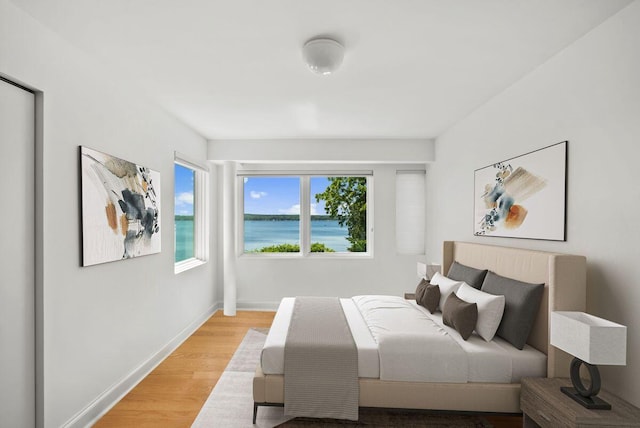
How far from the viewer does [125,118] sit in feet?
9.13

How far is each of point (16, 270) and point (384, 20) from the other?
2.46 metres

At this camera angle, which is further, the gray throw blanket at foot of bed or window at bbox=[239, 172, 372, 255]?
window at bbox=[239, 172, 372, 255]

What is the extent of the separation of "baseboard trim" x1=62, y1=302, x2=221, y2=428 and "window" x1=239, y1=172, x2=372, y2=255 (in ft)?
6.50

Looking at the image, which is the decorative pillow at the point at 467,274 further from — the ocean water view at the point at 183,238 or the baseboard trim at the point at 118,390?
the ocean water view at the point at 183,238

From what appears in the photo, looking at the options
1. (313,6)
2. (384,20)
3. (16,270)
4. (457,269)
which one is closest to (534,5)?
(384,20)

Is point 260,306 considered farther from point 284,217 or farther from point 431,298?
point 431,298

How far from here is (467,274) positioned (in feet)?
10.3

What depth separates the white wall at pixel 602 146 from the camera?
1.78m

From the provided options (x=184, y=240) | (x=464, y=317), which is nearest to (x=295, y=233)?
(x=184, y=240)

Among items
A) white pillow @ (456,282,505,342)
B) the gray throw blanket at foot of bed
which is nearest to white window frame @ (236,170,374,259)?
A: white pillow @ (456,282,505,342)

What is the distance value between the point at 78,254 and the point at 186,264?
83.8 inches

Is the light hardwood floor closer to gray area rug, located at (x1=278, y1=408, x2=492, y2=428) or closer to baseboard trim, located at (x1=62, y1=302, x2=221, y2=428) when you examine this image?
baseboard trim, located at (x1=62, y1=302, x2=221, y2=428)

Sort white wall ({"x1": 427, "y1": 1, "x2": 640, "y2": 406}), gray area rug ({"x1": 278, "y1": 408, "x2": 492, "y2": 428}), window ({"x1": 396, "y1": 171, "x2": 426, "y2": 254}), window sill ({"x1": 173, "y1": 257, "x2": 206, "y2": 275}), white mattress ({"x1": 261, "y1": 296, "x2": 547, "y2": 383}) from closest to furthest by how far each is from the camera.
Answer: white wall ({"x1": 427, "y1": 1, "x2": 640, "y2": 406}) < white mattress ({"x1": 261, "y1": 296, "x2": 547, "y2": 383}) < gray area rug ({"x1": 278, "y1": 408, "x2": 492, "y2": 428}) < window sill ({"x1": 173, "y1": 257, "x2": 206, "y2": 275}) < window ({"x1": 396, "y1": 171, "x2": 426, "y2": 254})

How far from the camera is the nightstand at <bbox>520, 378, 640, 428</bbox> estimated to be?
5.25ft
